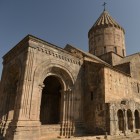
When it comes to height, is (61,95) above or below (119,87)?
below

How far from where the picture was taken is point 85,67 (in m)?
13.8

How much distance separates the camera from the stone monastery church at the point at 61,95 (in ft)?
30.3

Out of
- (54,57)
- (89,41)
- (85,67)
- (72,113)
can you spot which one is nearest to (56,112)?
(72,113)

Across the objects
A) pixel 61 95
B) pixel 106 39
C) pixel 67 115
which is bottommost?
pixel 67 115

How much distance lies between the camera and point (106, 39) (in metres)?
20.6

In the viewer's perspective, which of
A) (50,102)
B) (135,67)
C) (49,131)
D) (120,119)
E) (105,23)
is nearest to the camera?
(49,131)

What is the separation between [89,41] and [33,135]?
16.3 meters

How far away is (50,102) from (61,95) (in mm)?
3823

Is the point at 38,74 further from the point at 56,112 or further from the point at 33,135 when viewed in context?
the point at 56,112

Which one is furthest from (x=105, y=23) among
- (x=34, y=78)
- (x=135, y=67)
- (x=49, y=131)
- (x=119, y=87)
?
(x=49, y=131)

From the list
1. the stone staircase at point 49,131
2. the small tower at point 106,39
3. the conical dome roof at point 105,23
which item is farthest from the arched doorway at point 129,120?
the conical dome roof at point 105,23

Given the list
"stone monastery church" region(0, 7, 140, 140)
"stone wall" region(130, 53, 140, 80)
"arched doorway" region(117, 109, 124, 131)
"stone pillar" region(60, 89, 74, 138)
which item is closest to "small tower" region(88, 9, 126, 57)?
"stone wall" region(130, 53, 140, 80)

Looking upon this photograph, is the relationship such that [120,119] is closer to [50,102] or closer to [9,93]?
[50,102]

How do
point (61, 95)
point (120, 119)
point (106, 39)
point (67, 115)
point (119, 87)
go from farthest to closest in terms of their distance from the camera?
point (106, 39), point (119, 87), point (61, 95), point (120, 119), point (67, 115)
